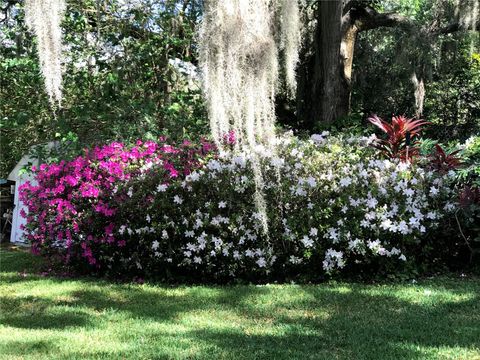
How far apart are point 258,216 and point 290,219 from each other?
0.40 m

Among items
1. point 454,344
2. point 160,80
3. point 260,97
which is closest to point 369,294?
point 454,344

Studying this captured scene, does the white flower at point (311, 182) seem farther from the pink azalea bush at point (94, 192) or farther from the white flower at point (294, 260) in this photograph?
the pink azalea bush at point (94, 192)

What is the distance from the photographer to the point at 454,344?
3164mm

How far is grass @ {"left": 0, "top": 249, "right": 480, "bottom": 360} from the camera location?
3.08m

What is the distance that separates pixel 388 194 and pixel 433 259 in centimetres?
92

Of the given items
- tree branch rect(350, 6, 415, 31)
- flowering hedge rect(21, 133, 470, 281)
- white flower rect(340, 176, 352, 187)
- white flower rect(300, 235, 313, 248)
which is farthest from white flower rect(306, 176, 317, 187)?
tree branch rect(350, 6, 415, 31)

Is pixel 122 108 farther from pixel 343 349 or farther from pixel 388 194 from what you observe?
pixel 343 349

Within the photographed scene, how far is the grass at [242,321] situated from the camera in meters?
3.08

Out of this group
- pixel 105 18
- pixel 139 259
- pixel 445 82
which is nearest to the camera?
pixel 139 259

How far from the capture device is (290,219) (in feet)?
16.1

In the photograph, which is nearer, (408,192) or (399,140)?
(408,192)

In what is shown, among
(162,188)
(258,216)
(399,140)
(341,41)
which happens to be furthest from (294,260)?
(341,41)

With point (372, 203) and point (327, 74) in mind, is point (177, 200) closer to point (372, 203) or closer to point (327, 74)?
point (372, 203)

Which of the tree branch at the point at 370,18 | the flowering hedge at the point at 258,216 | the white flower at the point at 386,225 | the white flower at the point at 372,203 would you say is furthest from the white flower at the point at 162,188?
the tree branch at the point at 370,18
